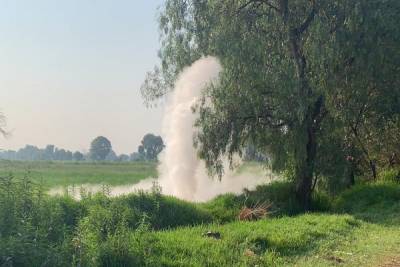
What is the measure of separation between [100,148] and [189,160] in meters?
94.9

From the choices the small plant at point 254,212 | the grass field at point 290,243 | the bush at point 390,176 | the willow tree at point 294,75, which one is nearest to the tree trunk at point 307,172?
the willow tree at point 294,75

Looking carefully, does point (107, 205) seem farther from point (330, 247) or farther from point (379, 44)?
point (379, 44)

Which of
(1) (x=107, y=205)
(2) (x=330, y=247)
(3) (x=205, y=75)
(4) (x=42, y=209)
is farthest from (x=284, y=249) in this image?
(3) (x=205, y=75)

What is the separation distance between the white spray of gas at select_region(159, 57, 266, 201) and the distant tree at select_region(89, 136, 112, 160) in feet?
299

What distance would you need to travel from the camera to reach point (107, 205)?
11.2 metres

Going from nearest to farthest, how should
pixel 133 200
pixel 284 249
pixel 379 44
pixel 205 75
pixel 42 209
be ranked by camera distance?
pixel 42 209 < pixel 284 249 < pixel 133 200 < pixel 379 44 < pixel 205 75

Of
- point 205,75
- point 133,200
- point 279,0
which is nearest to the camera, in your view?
point 133,200

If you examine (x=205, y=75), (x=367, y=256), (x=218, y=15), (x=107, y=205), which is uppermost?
(x=218, y=15)

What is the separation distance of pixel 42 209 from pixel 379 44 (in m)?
11.7

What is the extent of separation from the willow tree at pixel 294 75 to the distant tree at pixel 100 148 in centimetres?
9750

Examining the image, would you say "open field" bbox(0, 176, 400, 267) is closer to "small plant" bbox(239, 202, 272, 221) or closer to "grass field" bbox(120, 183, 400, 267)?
"grass field" bbox(120, 183, 400, 267)

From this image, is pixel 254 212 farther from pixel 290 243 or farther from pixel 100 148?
pixel 100 148

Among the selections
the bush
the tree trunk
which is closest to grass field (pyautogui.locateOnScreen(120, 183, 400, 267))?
the tree trunk

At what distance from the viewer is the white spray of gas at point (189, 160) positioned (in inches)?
838
